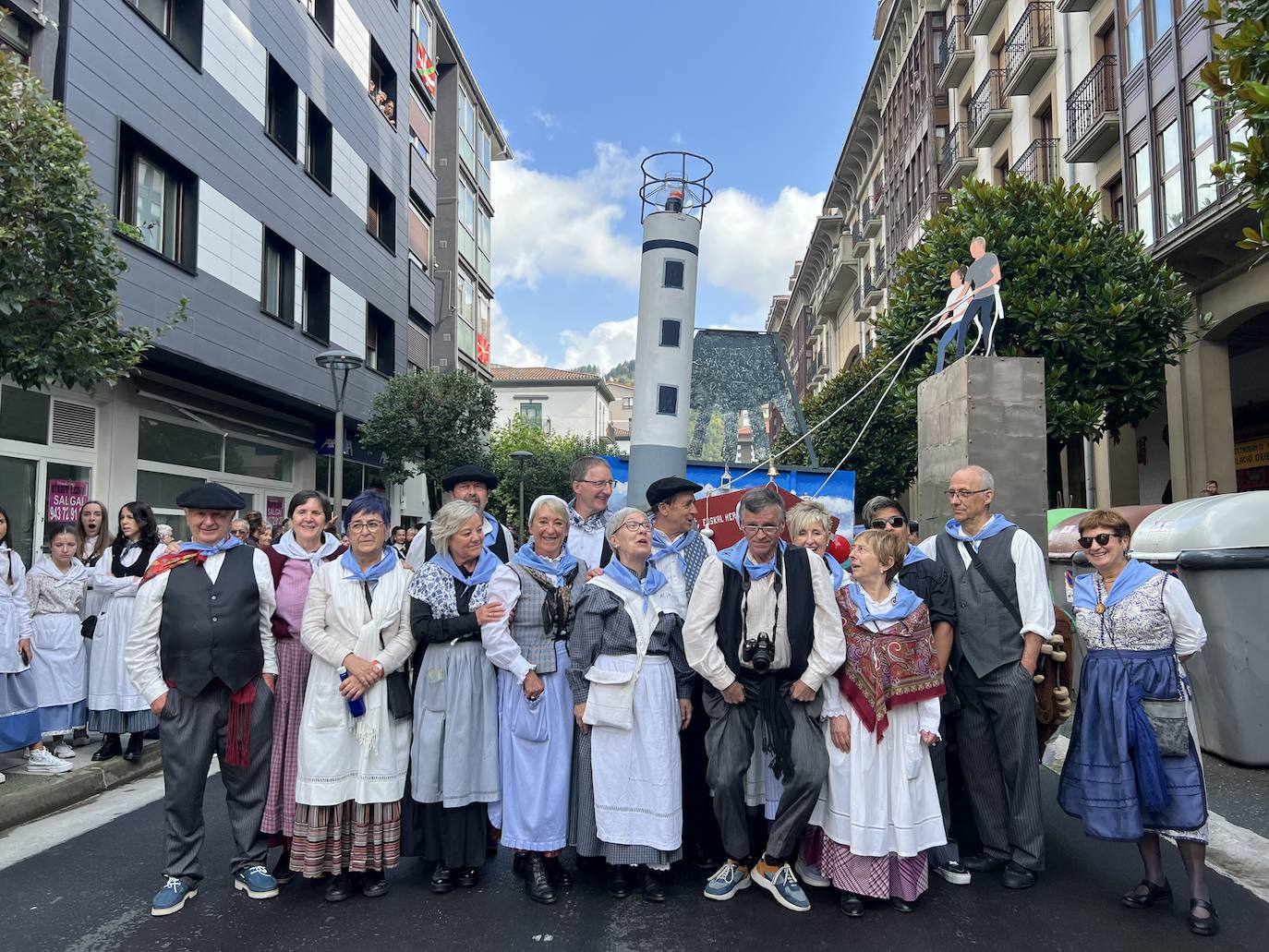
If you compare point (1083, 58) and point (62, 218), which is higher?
point (1083, 58)

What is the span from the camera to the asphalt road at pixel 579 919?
395cm

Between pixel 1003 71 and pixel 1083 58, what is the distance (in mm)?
4922

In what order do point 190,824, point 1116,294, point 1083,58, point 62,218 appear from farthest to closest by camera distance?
point 1083,58, point 1116,294, point 62,218, point 190,824

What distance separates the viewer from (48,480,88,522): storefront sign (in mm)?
12645

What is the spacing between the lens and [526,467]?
41438mm

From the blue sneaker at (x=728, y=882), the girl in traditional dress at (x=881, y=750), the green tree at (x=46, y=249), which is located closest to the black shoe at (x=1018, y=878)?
the girl in traditional dress at (x=881, y=750)

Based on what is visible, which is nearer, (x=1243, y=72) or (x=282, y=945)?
(x=282, y=945)

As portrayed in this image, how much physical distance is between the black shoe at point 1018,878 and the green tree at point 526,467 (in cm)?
3113

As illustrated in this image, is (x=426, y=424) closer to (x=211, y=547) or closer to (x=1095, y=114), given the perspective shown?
(x=1095, y=114)

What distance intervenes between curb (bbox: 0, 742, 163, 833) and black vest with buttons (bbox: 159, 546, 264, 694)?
1219mm

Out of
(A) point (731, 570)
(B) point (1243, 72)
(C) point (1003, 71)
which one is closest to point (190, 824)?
(A) point (731, 570)

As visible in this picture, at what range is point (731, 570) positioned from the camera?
14.6 feet

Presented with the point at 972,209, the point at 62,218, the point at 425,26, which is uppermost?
the point at 425,26

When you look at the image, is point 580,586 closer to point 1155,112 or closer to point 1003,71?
point 1155,112
